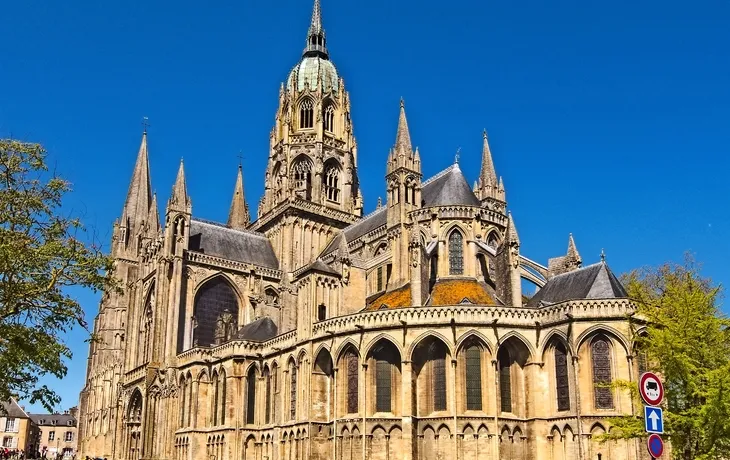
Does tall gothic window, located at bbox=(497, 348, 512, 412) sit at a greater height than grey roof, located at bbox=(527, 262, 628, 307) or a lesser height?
lesser

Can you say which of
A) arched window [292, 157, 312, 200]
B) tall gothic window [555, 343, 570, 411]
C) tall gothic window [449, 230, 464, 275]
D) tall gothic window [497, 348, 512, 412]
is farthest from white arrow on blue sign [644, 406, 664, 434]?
arched window [292, 157, 312, 200]

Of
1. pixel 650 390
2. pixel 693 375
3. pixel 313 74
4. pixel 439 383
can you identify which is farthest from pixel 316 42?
pixel 650 390

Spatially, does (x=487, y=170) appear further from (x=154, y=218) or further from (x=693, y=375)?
(x=154, y=218)

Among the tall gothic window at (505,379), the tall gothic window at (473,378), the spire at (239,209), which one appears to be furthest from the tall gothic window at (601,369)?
the spire at (239,209)

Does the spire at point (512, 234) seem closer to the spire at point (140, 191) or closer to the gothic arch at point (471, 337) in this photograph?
the gothic arch at point (471, 337)

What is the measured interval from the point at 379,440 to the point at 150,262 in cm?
3053

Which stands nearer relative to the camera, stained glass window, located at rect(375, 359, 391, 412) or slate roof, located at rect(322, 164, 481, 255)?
stained glass window, located at rect(375, 359, 391, 412)

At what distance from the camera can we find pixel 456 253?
45.8 metres

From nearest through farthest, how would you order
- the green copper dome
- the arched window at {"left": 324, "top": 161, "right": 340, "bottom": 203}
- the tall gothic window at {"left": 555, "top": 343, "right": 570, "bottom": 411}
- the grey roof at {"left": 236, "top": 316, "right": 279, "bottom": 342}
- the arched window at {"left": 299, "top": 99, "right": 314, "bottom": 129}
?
1. the tall gothic window at {"left": 555, "top": 343, "right": 570, "bottom": 411}
2. the grey roof at {"left": 236, "top": 316, "right": 279, "bottom": 342}
3. the arched window at {"left": 324, "top": 161, "right": 340, "bottom": 203}
4. the arched window at {"left": 299, "top": 99, "right": 314, "bottom": 129}
5. the green copper dome

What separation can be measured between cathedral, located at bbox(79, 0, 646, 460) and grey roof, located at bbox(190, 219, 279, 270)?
0.69 ft

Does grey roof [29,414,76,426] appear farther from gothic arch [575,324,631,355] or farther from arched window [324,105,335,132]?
gothic arch [575,324,631,355]

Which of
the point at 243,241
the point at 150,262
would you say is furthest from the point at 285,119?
the point at 150,262

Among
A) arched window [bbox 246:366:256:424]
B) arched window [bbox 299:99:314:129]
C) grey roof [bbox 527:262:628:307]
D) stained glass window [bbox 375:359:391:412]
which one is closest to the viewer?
grey roof [bbox 527:262:628:307]

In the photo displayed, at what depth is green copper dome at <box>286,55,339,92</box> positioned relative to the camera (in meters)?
67.4
